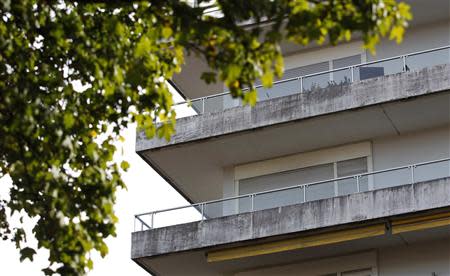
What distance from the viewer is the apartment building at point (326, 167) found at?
26.4 m

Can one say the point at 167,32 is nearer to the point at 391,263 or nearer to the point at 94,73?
the point at 94,73

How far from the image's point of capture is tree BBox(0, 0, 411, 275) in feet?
48.5

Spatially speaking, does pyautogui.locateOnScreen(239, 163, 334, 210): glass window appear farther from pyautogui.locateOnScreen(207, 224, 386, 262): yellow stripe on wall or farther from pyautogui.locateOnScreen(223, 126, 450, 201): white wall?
pyautogui.locateOnScreen(207, 224, 386, 262): yellow stripe on wall

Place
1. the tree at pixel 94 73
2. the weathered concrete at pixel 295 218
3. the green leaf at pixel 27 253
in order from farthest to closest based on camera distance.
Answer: the weathered concrete at pixel 295 218 < the green leaf at pixel 27 253 < the tree at pixel 94 73

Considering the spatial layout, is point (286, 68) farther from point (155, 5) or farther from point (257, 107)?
point (155, 5)

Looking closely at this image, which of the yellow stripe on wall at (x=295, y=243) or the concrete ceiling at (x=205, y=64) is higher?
the concrete ceiling at (x=205, y=64)

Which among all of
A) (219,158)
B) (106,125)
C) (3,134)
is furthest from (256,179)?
(3,134)

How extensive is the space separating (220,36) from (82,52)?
9.65 ft

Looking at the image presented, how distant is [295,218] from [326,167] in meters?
2.01

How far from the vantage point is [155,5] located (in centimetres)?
1568

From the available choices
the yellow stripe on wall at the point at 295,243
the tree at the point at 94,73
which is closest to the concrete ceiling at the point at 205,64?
the yellow stripe on wall at the point at 295,243

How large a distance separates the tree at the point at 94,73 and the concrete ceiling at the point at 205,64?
925cm

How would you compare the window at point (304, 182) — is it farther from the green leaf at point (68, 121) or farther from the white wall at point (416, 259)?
the green leaf at point (68, 121)

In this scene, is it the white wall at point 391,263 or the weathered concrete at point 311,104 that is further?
the weathered concrete at point 311,104
